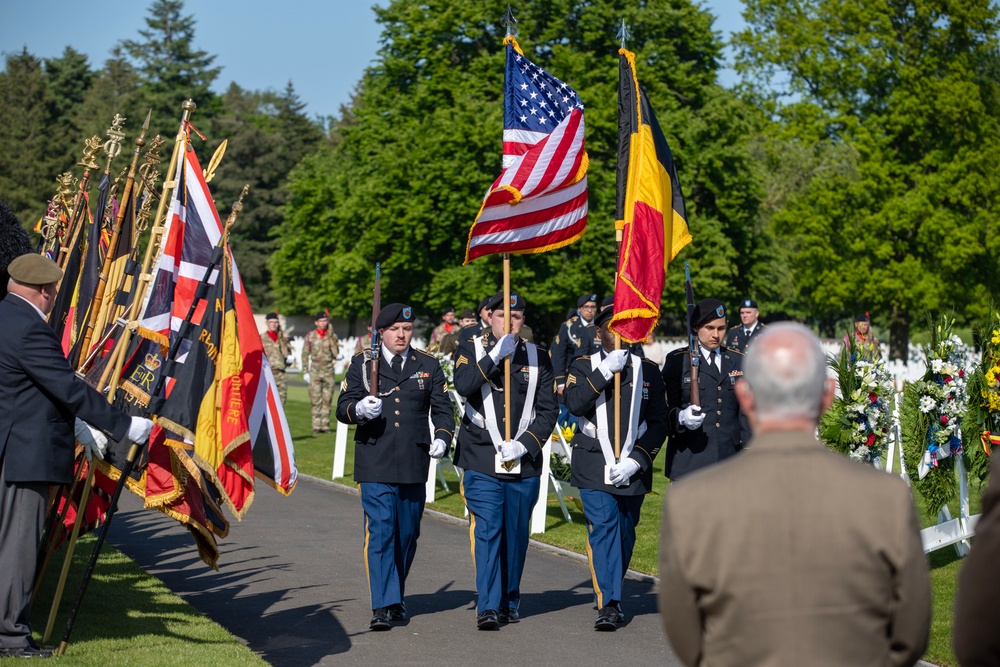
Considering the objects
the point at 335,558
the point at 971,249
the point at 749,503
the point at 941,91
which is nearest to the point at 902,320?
the point at 971,249

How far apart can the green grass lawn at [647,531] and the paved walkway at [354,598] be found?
0.69 meters

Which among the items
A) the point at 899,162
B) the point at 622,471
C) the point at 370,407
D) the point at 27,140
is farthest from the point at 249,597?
the point at 27,140

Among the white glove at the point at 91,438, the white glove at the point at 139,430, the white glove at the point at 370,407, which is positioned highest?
the white glove at the point at 370,407

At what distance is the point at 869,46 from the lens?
46.6 m

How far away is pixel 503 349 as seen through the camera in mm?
9305

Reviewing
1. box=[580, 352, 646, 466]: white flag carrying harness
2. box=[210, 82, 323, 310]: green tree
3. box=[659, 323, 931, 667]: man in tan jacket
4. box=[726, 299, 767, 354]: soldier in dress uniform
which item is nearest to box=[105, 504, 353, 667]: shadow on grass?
box=[580, 352, 646, 466]: white flag carrying harness

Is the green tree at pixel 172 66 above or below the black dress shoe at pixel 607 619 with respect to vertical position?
above

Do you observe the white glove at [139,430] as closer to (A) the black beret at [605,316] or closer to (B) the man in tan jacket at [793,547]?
(A) the black beret at [605,316]

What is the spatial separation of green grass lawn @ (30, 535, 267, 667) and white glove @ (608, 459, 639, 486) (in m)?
2.82

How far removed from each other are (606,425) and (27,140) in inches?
2852

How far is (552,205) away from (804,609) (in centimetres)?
712

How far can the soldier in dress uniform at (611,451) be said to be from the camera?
9250 millimetres

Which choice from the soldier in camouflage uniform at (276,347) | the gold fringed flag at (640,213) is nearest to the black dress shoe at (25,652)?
the gold fringed flag at (640,213)

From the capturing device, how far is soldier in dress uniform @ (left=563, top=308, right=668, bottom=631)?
9250mm
